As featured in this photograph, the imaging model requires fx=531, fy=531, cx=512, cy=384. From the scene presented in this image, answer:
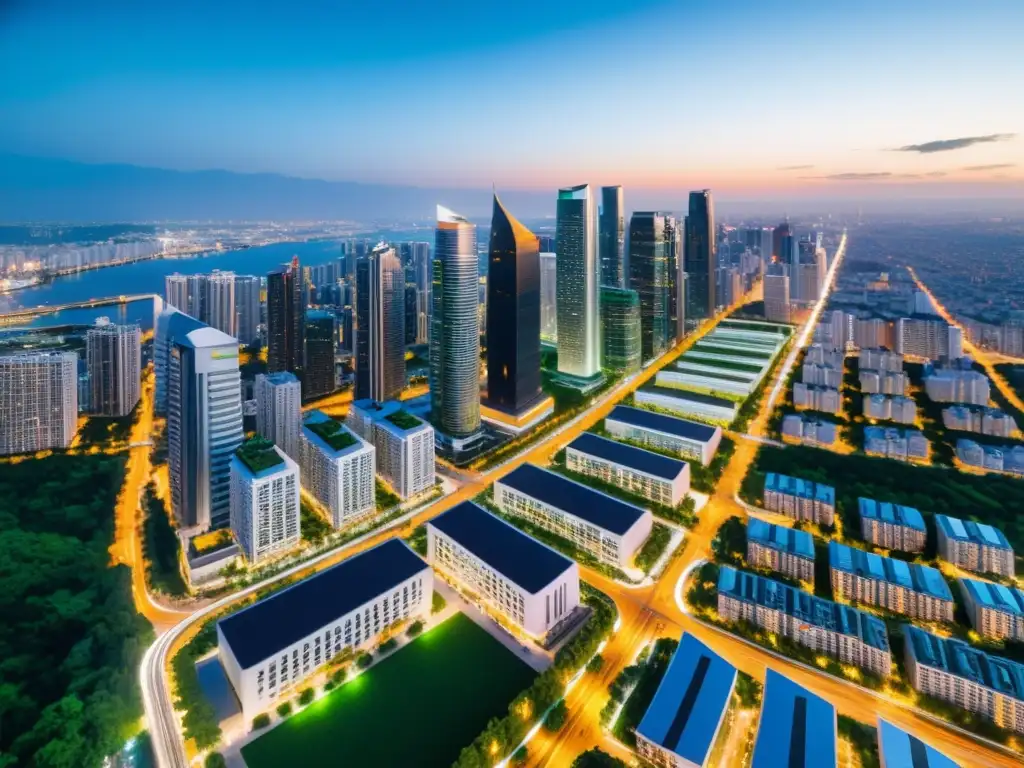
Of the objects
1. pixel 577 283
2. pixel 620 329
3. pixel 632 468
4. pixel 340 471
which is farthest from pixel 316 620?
pixel 620 329

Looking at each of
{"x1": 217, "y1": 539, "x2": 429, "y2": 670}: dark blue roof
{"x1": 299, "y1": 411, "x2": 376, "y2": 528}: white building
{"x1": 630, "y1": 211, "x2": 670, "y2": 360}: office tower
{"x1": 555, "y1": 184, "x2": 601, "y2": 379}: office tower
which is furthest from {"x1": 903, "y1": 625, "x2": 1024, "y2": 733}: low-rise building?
{"x1": 630, "y1": 211, "x2": 670, "y2": 360}: office tower

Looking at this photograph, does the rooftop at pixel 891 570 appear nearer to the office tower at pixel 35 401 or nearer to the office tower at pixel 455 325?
the office tower at pixel 455 325

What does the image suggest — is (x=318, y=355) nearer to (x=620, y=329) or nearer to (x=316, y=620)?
(x=620, y=329)

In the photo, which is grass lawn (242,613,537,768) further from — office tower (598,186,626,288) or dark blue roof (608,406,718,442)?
office tower (598,186,626,288)

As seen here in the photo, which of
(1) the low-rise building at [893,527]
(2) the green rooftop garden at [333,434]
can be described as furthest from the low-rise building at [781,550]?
(2) the green rooftop garden at [333,434]

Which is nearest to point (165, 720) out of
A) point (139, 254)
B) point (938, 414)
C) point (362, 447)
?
point (362, 447)

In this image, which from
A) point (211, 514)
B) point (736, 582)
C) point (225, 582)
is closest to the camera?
point (736, 582)

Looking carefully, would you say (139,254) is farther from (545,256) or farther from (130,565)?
(130,565)
